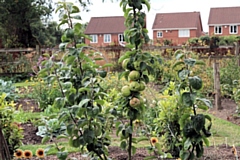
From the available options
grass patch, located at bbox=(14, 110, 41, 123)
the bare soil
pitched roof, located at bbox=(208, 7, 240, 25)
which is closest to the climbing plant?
the bare soil

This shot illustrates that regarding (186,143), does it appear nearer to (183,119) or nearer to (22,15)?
(183,119)

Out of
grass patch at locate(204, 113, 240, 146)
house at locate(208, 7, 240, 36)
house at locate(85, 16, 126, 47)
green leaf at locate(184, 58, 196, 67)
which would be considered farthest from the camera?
house at locate(208, 7, 240, 36)

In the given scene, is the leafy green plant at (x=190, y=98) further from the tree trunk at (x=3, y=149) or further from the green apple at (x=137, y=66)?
the tree trunk at (x=3, y=149)

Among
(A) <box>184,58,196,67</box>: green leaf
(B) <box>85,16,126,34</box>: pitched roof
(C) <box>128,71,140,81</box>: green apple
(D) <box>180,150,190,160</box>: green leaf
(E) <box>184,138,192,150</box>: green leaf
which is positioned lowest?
(D) <box>180,150,190,160</box>: green leaf

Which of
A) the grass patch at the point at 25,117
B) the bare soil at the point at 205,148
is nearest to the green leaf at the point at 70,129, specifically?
the bare soil at the point at 205,148

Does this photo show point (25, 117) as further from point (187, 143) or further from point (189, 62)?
point (189, 62)

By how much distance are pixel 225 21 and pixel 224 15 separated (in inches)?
56.5

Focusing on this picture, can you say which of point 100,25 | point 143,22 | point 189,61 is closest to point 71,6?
point 143,22

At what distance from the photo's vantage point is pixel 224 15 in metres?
36.7

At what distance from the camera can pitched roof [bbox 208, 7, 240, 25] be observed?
35594 mm

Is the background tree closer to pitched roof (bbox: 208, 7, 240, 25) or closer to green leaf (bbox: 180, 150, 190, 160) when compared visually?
green leaf (bbox: 180, 150, 190, 160)

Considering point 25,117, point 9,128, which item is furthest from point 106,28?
point 9,128

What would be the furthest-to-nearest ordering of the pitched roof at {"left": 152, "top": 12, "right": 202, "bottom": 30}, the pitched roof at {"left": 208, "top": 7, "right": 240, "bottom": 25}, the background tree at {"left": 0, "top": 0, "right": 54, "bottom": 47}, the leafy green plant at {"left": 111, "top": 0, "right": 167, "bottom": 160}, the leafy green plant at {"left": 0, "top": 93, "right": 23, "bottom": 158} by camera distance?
the pitched roof at {"left": 152, "top": 12, "right": 202, "bottom": 30}, the pitched roof at {"left": 208, "top": 7, "right": 240, "bottom": 25}, the background tree at {"left": 0, "top": 0, "right": 54, "bottom": 47}, the leafy green plant at {"left": 0, "top": 93, "right": 23, "bottom": 158}, the leafy green plant at {"left": 111, "top": 0, "right": 167, "bottom": 160}

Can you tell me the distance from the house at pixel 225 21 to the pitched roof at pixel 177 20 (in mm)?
1697
